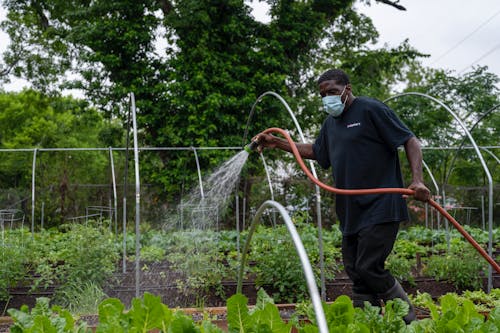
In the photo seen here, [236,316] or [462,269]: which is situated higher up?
[236,316]

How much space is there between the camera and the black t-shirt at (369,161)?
3096mm

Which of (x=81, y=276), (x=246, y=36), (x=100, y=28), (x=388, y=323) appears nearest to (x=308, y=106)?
(x=246, y=36)

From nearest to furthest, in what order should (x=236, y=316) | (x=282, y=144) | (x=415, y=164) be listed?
(x=236, y=316) < (x=415, y=164) < (x=282, y=144)

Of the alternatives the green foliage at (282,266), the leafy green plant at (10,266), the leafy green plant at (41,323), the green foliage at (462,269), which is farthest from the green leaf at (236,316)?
the green foliage at (462,269)

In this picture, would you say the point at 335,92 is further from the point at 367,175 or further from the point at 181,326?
the point at 181,326

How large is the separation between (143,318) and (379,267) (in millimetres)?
1512

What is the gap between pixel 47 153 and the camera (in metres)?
18.4

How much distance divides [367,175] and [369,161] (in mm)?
82

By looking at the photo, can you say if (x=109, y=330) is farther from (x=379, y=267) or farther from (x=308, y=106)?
(x=308, y=106)

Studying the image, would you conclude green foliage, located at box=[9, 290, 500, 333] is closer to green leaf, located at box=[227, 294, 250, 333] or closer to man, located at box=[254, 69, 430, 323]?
green leaf, located at box=[227, 294, 250, 333]

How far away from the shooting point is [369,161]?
125 inches

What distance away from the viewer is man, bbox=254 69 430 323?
307 cm

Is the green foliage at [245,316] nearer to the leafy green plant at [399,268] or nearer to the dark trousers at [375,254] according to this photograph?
the dark trousers at [375,254]

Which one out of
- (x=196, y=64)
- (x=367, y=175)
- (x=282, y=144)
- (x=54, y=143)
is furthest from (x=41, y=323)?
(x=54, y=143)
